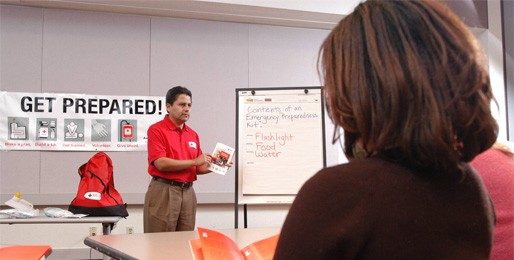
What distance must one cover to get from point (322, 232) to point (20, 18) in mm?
4688

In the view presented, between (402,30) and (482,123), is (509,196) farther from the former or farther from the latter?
(402,30)

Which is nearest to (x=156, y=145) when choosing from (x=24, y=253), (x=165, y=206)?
(x=165, y=206)

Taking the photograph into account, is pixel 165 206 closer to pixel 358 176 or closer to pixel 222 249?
pixel 222 249

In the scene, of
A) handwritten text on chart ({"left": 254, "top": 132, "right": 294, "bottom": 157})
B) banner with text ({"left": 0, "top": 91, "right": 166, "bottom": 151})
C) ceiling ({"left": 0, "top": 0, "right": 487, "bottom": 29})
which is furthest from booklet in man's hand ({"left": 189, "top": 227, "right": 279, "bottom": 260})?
banner with text ({"left": 0, "top": 91, "right": 166, "bottom": 151})

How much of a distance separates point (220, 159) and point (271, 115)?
0.46 m

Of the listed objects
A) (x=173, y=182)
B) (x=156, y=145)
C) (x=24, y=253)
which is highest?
(x=156, y=145)

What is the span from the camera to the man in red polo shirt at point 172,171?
321 cm

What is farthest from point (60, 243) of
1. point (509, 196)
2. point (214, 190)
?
point (509, 196)

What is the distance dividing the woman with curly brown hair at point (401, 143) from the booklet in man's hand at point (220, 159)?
2.63m

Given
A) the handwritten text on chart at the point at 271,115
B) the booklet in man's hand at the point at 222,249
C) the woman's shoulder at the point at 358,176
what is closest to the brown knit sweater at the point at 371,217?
the woman's shoulder at the point at 358,176

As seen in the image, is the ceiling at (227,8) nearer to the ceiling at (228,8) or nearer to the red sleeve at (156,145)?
the ceiling at (228,8)

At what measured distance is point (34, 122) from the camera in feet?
14.8

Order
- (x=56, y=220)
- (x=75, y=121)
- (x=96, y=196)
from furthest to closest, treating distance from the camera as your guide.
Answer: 1. (x=75, y=121)
2. (x=96, y=196)
3. (x=56, y=220)

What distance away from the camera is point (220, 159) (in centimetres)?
325
